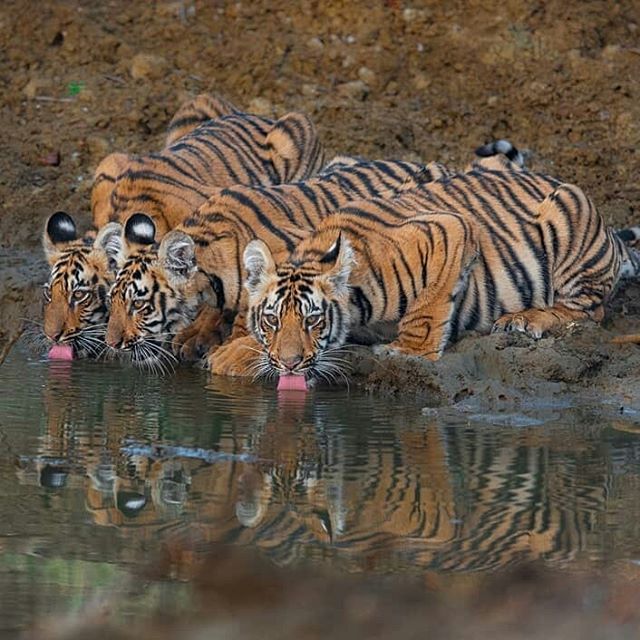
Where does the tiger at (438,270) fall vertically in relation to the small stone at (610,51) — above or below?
below

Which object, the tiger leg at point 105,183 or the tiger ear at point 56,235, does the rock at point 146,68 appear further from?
the tiger ear at point 56,235

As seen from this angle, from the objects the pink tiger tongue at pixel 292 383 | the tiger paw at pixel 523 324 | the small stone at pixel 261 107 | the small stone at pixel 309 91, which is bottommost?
the pink tiger tongue at pixel 292 383

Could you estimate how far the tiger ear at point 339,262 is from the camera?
26.3 feet

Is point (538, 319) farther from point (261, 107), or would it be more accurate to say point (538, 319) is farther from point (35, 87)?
point (35, 87)

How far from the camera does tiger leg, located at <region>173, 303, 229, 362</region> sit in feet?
28.4

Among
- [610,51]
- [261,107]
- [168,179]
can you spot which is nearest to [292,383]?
[168,179]

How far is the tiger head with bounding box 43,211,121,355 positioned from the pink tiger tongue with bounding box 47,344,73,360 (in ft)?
0.09

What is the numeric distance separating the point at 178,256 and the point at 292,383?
1.08 meters

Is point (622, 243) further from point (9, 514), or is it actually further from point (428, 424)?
point (9, 514)

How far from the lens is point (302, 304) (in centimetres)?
794

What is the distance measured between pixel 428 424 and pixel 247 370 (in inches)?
52.3

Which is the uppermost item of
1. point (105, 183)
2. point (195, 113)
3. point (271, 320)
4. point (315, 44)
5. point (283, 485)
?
point (315, 44)

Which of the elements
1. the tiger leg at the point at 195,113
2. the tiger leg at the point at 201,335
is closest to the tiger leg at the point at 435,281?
the tiger leg at the point at 201,335

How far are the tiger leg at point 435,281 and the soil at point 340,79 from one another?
229 centimetres
